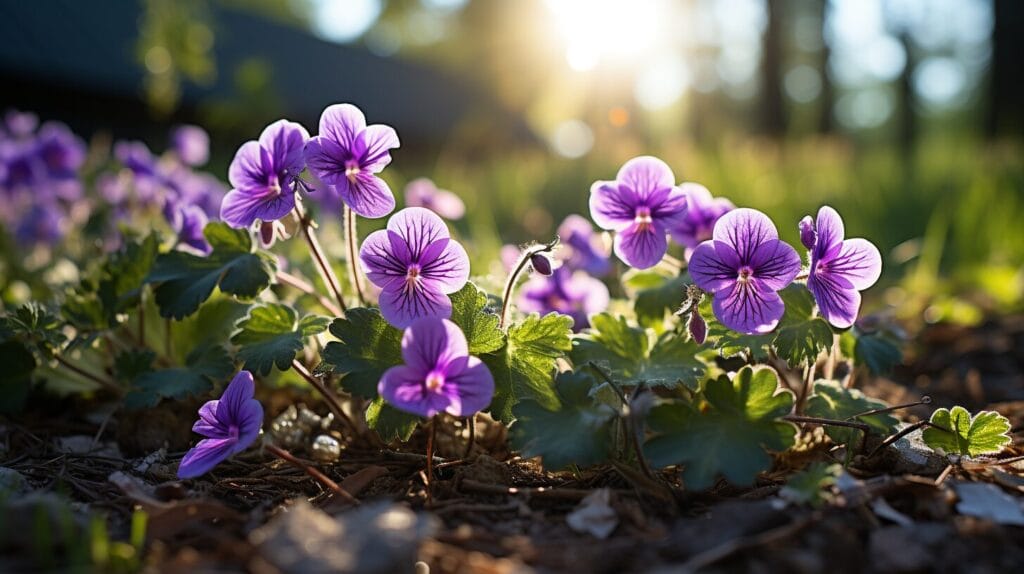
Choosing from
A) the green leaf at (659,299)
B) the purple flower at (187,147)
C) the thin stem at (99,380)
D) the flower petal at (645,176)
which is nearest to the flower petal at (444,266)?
the flower petal at (645,176)

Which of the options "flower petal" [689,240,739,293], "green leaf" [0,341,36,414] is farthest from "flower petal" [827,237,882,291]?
"green leaf" [0,341,36,414]

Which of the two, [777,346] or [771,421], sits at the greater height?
[777,346]

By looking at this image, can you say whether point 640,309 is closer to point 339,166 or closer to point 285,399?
point 339,166

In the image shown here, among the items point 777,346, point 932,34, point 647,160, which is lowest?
point 777,346

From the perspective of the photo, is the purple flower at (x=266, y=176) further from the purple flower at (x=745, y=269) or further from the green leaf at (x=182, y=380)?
the purple flower at (x=745, y=269)

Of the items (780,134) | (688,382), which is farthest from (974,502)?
(780,134)

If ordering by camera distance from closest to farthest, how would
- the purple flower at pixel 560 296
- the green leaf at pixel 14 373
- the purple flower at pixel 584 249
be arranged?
the green leaf at pixel 14 373, the purple flower at pixel 560 296, the purple flower at pixel 584 249

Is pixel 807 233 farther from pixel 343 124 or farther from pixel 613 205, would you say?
pixel 343 124
